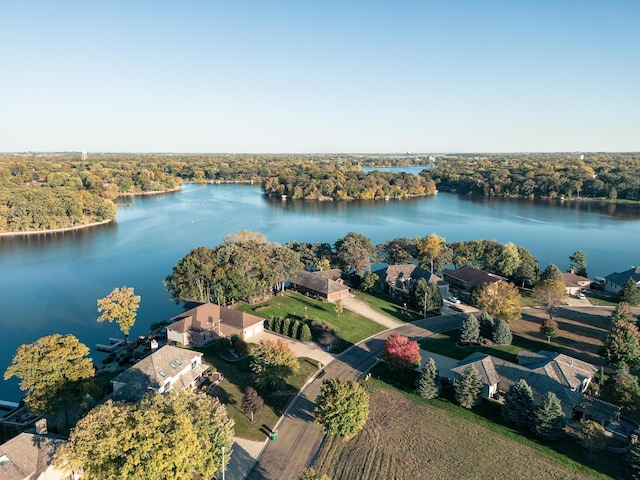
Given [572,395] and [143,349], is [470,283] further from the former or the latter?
[143,349]

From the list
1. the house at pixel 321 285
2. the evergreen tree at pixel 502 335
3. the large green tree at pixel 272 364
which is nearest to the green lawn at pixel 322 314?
the house at pixel 321 285

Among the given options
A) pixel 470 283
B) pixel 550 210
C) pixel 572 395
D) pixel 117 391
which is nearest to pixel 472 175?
pixel 550 210

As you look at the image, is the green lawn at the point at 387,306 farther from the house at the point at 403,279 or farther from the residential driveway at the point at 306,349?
the residential driveway at the point at 306,349

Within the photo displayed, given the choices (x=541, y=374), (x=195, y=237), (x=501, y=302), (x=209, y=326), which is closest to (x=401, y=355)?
(x=541, y=374)

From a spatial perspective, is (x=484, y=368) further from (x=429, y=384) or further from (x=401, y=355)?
(x=401, y=355)

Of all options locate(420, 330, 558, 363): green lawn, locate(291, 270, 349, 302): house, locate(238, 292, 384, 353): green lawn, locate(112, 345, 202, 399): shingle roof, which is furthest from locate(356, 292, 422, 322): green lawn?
locate(112, 345, 202, 399): shingle roof

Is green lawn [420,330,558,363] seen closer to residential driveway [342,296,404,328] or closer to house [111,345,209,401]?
residential driveway [342,296,404,328]
